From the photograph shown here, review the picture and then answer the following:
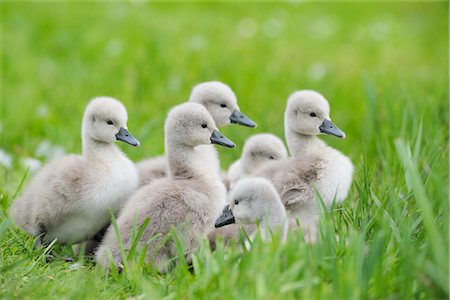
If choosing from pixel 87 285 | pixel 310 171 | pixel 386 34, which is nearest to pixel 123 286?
pixel 87 285

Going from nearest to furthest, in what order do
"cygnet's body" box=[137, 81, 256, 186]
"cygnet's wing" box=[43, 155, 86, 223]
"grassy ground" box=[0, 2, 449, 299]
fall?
"grassy ground" box=[0, 2, 449, 299], "cygnet's wing" box=[43, 155, 86, 223], "cygnet's body" box=[137, 81, 256, 186]

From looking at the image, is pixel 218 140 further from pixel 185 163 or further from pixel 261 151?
pixel 261 151

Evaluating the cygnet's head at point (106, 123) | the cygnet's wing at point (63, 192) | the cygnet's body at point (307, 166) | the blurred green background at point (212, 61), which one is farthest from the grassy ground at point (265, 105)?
the cygnet's head at point (106, 123)

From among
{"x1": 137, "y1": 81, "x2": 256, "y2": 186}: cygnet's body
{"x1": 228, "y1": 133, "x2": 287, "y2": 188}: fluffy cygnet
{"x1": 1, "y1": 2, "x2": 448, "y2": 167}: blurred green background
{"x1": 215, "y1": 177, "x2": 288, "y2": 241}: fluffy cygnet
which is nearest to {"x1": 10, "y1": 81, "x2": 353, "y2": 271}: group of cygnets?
{"x1": 215, "y1": 177, "x2": 288, "y2": 241}: fluffy cygnet

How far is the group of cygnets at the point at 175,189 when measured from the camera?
14.4 ft

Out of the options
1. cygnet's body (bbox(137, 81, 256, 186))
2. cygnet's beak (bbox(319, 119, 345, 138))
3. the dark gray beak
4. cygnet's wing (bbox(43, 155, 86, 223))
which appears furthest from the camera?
cygnet's body (bbox(137, 81, 256, 186))

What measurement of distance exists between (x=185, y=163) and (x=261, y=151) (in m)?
0.96

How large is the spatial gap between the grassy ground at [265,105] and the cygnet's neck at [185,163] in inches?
30.7

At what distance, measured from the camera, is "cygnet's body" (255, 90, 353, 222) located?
4844mm

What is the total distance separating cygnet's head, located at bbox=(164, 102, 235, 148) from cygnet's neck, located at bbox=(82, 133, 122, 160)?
1.32ft

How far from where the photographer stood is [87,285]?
3.88m

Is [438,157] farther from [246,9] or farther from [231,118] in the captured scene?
[246,9]

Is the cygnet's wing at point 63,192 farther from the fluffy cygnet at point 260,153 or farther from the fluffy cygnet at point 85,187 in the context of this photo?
the fluffy cygnet at point 260,153

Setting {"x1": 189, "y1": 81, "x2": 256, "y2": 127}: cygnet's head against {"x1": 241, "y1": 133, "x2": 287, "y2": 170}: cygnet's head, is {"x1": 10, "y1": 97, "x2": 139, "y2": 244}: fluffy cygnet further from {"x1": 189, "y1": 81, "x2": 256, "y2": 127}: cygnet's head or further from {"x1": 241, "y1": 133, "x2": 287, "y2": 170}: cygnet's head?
{"x1": 241, "y1": 133, "x2": 287, "y2": 170}: cygnet's head
